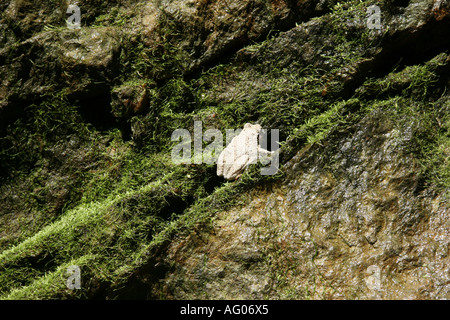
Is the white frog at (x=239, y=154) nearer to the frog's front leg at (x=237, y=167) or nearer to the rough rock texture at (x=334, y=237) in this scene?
the frog's front leg at (x=237, y=167)

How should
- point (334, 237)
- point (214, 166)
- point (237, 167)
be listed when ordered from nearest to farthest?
point (334, 237) → point (237, 167) → point (214, 166)

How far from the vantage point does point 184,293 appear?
275 cm

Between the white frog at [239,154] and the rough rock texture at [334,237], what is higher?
the white frog at [239,154]

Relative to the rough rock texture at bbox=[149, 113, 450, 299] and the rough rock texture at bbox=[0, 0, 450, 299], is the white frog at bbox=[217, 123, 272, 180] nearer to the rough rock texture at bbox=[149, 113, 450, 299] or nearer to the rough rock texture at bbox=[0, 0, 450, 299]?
the rough rock texture at bbox=[0, 0, 450, 299]

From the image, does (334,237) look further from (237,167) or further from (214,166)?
(214,166)

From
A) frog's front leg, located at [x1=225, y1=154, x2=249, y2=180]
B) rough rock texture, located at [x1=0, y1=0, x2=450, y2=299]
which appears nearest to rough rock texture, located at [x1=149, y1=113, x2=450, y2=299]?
rough rock texture, located at [x1=0, y1=0, x2=450, y2=299]

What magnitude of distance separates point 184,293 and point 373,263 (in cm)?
138

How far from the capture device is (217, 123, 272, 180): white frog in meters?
2.91

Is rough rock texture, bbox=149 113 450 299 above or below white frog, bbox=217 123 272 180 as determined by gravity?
below

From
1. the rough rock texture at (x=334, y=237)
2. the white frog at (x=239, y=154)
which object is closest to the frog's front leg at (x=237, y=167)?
the white frog at (x=239, y=154)

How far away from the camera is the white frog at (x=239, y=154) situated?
9.56 feet

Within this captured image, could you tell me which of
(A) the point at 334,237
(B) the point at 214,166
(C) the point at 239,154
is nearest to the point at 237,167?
(C) the point at 239,154

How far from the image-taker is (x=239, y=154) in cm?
294

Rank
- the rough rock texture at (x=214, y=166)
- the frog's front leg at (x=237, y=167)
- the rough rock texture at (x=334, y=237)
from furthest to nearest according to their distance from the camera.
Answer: the frog's front leg at (x=237, y=167) → the rough rock texture at (x=214, y=166) → the rough rock texture at (x=334, y=237)
